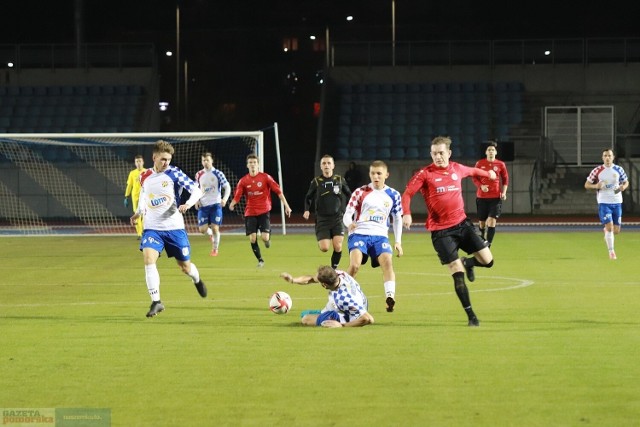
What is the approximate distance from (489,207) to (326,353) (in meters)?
13.6

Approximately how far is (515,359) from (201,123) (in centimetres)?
3631

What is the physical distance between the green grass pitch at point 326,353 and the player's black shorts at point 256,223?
102 inches

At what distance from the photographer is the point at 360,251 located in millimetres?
13555

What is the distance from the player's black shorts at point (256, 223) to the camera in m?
21.5

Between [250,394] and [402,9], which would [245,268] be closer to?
[250,394]

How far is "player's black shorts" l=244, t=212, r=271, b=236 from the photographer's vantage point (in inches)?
846

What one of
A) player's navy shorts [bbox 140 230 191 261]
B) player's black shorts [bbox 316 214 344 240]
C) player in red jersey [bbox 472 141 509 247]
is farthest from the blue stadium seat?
player's navy shorts [bbox 140 230 191 261]

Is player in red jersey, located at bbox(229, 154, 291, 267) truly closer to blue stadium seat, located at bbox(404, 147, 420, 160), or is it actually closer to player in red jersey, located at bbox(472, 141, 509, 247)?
player in red jersey, located at bbox(472, 141, 509, 247)

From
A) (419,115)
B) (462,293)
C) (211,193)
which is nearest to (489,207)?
(211,193)

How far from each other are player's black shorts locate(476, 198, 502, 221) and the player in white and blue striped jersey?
11.6 meters

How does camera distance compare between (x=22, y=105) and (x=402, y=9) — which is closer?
(x=22, y=105)

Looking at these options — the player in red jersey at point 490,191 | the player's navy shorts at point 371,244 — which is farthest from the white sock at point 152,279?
the player in red jersey at point 490,191

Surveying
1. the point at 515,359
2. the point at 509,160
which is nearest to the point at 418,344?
the point at 515,359

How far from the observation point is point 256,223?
70.8ft
